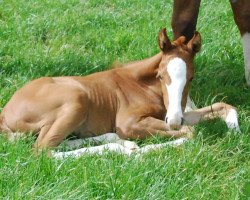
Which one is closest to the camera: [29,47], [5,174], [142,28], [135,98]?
[5,174]

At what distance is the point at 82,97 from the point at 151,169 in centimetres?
91

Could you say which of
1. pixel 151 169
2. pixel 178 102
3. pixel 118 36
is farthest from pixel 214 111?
pixel 118 36

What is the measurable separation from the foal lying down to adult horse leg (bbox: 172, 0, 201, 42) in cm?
64

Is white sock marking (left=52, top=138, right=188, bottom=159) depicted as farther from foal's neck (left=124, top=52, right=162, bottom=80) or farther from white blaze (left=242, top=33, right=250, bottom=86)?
white blaze (left=242, top=33, right=250, bottom=86)

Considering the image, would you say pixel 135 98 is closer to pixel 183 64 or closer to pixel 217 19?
pixel 183 64

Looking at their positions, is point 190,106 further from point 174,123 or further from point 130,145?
point 130,145

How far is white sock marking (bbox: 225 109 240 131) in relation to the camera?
4.80 meters

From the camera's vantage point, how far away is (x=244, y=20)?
561 centimetres

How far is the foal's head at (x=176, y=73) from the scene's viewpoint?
15.1ft

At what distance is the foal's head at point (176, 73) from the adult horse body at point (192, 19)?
70 centimetres

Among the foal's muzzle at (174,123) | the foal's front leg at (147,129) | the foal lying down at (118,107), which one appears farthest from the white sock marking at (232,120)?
the foal's muzzle at (174,123)

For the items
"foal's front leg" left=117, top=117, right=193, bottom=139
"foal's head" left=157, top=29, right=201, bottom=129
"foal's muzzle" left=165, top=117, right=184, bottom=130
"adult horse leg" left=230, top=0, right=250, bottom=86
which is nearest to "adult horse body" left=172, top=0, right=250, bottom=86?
"adult horse leg" left=230, top=0, right=250, bottom=86

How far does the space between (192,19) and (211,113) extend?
903 millimetres

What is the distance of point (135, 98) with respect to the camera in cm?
499
